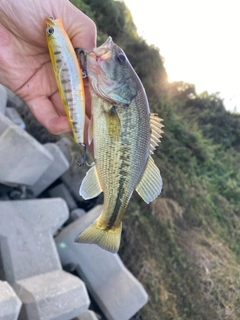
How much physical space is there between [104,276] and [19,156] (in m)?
1.74

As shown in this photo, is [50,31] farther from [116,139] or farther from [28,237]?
[28,237]

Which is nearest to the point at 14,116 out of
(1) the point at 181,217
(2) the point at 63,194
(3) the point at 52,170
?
(3) the point at 52,170

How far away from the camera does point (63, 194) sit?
4859 mm

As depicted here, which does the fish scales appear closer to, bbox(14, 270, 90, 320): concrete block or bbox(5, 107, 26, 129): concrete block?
bbox(14, 270, 90, 320): concrete block

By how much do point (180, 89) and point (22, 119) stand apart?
26.1 feet

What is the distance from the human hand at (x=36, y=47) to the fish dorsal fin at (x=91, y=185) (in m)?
0.35

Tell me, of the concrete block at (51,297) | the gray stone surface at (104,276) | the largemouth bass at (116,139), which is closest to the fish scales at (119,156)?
the largemouth bass at (116,139)

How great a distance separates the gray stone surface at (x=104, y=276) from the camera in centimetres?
390

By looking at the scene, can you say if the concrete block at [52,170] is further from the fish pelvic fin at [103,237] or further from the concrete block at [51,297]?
the fish pelvic fin at [103,237]

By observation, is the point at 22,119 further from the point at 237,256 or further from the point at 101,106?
the point at 237,256

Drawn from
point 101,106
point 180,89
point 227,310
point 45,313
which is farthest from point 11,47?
point 180,89

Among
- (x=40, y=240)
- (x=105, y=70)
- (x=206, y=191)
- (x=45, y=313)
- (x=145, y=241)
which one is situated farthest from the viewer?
(x=206, y=191)

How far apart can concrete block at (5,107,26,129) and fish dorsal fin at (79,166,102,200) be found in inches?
114

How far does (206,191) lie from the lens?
8.34 metres
